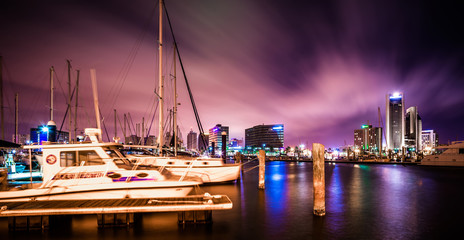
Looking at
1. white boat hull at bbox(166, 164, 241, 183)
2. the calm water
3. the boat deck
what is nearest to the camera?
the boat deck

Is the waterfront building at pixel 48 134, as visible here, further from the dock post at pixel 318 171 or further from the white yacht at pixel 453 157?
the white yacht at pixel 453 157

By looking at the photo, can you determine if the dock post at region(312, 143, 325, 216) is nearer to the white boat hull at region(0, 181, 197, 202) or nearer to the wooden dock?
the wooden dock

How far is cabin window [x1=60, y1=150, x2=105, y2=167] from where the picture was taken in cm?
1158

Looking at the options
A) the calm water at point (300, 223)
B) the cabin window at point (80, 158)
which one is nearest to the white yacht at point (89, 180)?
the cabin window at point (80, 158)

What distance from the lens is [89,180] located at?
38.3 feet

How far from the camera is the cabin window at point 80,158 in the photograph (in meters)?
11.6

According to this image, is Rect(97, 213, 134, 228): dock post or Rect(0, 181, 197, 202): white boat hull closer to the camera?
Rect(97, 213, 134, 228): dock post

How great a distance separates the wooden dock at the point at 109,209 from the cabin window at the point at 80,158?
1.76 m

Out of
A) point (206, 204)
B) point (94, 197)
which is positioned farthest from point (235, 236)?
point (94, 197)

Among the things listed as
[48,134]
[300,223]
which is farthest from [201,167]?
[48,134]

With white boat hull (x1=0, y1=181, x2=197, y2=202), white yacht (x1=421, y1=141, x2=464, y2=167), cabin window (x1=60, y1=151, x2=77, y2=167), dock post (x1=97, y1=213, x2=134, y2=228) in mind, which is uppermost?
cabin window (x1=60, y1=151, x2=77, y2=167)

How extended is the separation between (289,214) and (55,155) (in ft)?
42.9

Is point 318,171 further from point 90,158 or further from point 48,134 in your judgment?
point 48,134

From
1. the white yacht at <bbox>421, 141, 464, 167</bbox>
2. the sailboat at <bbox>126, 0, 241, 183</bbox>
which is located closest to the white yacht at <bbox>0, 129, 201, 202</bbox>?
the sailboat at <bbox>126, 0, 241, 183</bbox>
